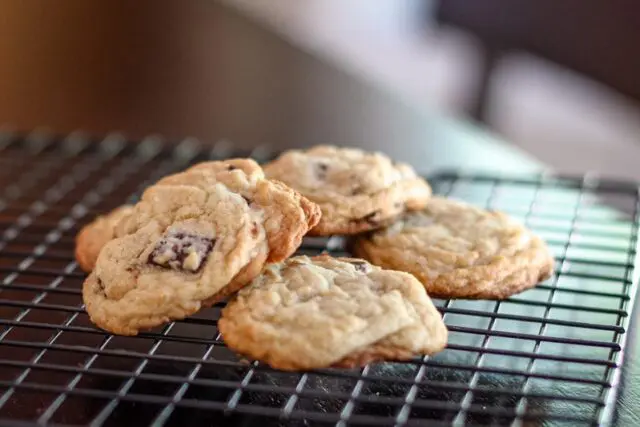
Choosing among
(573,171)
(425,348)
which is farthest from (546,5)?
(425,348)

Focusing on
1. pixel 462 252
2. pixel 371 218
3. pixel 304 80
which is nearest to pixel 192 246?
pixel 371 218

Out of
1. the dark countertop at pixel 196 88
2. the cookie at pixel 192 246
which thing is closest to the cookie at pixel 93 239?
the cookie at pixel 192 246

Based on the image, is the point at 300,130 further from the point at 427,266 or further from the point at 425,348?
the point at 425,348

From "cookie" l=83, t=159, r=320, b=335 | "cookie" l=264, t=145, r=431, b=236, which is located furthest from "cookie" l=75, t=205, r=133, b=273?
"cookie" l=264, t=145, r=431, b=236

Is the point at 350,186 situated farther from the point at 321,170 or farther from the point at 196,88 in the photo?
the point at 196,88

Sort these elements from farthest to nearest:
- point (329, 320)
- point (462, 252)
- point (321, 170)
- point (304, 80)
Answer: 1. point (304, 80)
2. point (321, 170)
3. point (462, 252)
4. point (329, 320)

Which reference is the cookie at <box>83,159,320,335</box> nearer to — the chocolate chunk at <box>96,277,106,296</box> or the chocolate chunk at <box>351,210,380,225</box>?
Answer: the chocolate chunk at <box>96,277,106,296</box>
